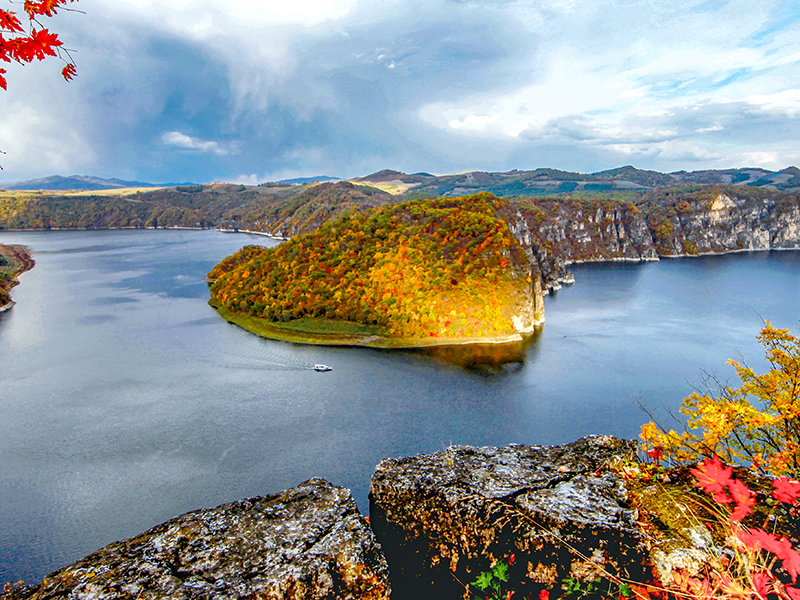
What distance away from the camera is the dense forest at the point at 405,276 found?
66.4m

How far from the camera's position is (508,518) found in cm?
981

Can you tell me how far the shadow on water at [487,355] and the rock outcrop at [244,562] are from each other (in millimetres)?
41966

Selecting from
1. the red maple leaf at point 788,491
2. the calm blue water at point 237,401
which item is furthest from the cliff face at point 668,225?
the red maple leaf at point 788,491

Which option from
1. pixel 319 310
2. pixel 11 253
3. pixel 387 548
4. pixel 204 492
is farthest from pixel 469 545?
pixel 11 253

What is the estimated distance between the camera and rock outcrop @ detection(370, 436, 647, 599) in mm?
8875

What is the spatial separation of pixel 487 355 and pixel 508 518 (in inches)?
1917

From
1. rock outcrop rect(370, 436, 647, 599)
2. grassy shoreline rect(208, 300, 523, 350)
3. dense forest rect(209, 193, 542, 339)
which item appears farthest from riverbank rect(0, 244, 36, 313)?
rock outcrop rect(370, 436, 647, 599)

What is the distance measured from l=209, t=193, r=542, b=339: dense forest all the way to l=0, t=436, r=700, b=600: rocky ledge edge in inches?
2070

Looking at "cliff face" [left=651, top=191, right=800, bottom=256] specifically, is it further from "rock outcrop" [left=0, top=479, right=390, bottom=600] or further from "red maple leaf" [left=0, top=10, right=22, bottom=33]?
"red maple leaf" [left=0, top=10, right=22, bottom=33]

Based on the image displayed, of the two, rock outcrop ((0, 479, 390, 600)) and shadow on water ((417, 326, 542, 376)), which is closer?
rock outcrop ((0, 479, 390, 600))

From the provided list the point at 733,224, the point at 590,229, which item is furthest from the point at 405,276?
the point at 733,224

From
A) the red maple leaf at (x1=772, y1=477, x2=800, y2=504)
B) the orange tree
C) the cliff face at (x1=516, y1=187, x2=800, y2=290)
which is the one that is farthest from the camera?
the cliff face at (x1=516, y1=187, x2=800, y2=290)

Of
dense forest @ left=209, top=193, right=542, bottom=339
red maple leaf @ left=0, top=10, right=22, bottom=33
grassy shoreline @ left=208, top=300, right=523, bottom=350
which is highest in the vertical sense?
red maple leaf @ left=0, top=10, right=22, bottom=33

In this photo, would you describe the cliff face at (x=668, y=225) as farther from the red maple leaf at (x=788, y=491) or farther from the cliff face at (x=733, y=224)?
the red maple leaf at (x=788, y=491)
